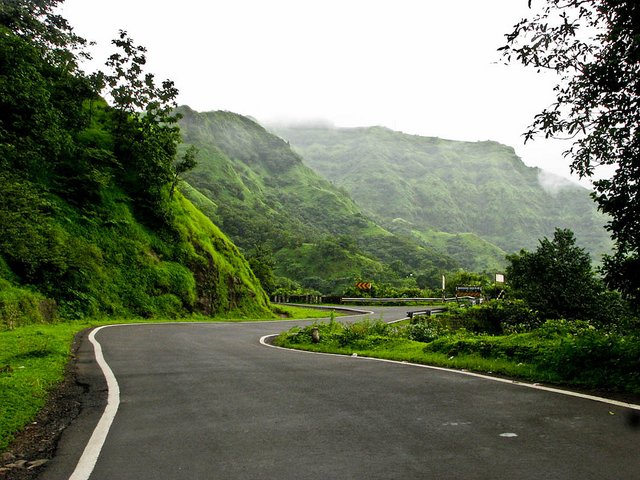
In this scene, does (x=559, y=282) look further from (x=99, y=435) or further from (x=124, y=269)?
(x=99, y=435)

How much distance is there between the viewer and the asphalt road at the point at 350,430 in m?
3.97

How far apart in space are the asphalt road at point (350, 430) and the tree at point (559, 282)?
909 inches

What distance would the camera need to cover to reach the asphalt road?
13.0 ft

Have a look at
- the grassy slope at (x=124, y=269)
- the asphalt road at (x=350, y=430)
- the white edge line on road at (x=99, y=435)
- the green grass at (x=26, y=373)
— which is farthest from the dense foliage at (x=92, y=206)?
the asphalt road at (x=350, y=430)

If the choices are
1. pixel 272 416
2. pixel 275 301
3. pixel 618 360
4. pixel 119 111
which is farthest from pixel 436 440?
pixel 275 301

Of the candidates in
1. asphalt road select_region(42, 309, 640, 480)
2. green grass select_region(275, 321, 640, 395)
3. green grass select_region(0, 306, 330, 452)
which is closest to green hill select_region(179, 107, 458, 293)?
green grass select_region(0, 306, 330, 452)

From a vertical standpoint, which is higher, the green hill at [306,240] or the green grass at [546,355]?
the green hill at [306,240]

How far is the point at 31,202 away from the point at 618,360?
82.4 ft

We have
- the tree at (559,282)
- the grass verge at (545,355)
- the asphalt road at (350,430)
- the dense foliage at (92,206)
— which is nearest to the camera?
the asphalt road at (350,430)

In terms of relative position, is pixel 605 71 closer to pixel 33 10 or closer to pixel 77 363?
pixel 77 363

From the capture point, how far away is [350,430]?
507 centimetres

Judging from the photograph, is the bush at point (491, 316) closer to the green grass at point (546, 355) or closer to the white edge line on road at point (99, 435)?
the green grass at point (546, 355)

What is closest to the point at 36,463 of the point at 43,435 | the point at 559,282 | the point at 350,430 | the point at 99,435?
the point at 99,435

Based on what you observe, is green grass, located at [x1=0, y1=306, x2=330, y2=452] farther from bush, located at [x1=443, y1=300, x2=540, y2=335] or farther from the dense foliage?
bush, located at [x1=443, y1=300, x2=540, y2=335]
